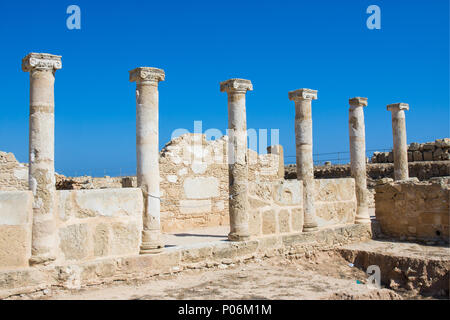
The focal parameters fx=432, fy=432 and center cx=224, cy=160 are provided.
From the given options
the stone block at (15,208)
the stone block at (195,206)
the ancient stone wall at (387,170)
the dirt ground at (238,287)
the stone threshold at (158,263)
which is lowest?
the dirt ground at (238,287)

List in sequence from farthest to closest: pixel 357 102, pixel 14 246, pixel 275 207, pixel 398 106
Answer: pixel 398 106 → pixel 357 102 → pixel 275 207 → pixel 14 246

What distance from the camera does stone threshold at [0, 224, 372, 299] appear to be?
5.68 meters

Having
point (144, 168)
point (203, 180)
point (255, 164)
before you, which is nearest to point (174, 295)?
point (144, 168)

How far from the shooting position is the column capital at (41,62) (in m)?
5.95

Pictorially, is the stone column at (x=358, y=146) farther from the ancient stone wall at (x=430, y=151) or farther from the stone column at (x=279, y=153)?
the ancient stone wall at (x=430, y=151)

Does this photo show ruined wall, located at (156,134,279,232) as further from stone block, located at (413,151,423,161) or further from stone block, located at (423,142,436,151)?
stone block, located at (423,142,436,151)

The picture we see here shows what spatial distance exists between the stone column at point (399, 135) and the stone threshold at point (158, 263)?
442cm

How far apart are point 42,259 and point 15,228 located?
1.80ft

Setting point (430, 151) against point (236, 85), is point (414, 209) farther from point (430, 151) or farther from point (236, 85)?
point (430, 151)

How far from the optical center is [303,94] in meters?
9.04

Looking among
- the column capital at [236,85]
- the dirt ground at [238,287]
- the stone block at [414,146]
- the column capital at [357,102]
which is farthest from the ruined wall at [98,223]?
the stone block at [414,146]

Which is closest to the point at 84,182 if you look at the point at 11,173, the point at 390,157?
the point at 11,173

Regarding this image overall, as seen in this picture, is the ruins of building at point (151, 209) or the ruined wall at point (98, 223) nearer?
the ruins of building at point (151, 209)
